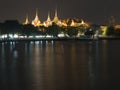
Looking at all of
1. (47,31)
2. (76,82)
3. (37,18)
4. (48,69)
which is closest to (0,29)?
(47,31)

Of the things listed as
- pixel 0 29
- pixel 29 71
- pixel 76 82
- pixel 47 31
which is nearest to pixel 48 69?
pixel 29 71

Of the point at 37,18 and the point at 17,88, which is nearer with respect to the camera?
the point at 17,88

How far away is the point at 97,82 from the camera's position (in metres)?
19.4

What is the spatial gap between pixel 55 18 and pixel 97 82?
13205 cm

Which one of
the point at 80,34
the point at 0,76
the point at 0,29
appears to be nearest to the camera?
the point at 0,76

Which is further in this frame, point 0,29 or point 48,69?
point 0,29

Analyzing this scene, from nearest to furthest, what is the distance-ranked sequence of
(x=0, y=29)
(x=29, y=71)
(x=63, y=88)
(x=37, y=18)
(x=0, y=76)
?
1. (x=63, y=88)
2. (x=0, y=76)
3. (x=29, y=71)
4. (x=0, y=29)
5. (x=37, y=18)

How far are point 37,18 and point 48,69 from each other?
405 ft

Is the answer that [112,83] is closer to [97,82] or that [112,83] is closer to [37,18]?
[97,82]

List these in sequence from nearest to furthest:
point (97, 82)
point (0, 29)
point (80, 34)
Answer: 1. point (97, 82)
2. point (0, 29)
3. point (80, 34)

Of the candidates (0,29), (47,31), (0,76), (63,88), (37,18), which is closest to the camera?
(63,88)

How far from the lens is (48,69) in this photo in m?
25.3

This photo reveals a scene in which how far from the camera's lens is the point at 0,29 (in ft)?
312

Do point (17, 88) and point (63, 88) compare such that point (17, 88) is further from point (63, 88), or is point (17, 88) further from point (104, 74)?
point (104, 74)
